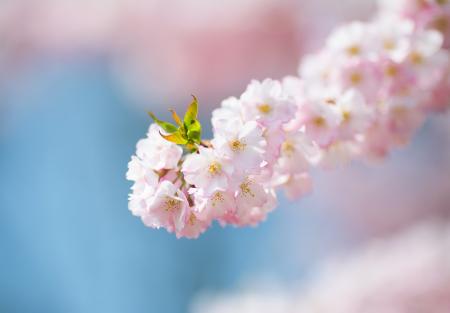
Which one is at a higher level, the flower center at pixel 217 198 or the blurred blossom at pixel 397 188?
the blurred blossom at pixel 397 188

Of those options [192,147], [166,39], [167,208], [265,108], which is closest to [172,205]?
[167,208]

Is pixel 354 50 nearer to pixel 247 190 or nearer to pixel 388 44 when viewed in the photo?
pixel 388 44

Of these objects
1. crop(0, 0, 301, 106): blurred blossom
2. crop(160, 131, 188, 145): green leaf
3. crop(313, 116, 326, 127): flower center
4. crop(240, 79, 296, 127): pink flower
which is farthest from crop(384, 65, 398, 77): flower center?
crop(0, 0, 301, 106): blurred blossom

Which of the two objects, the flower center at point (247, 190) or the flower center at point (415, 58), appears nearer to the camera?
the flower center at point (247, 190)

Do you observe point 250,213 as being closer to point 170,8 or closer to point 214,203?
point 214,203

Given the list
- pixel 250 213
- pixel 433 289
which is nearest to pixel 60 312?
pixel 433 289

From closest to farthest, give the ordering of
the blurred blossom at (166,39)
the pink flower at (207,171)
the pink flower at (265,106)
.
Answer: the pink flower at (207,171) < the pink flower at (265,106) < the blurred blossom at (166,39)

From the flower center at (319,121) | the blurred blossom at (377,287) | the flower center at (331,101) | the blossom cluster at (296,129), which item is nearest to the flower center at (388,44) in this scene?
the blossom cluster at (296,129)

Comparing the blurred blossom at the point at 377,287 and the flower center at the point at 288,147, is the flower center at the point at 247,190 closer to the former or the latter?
the flower center at the point at 288,147
